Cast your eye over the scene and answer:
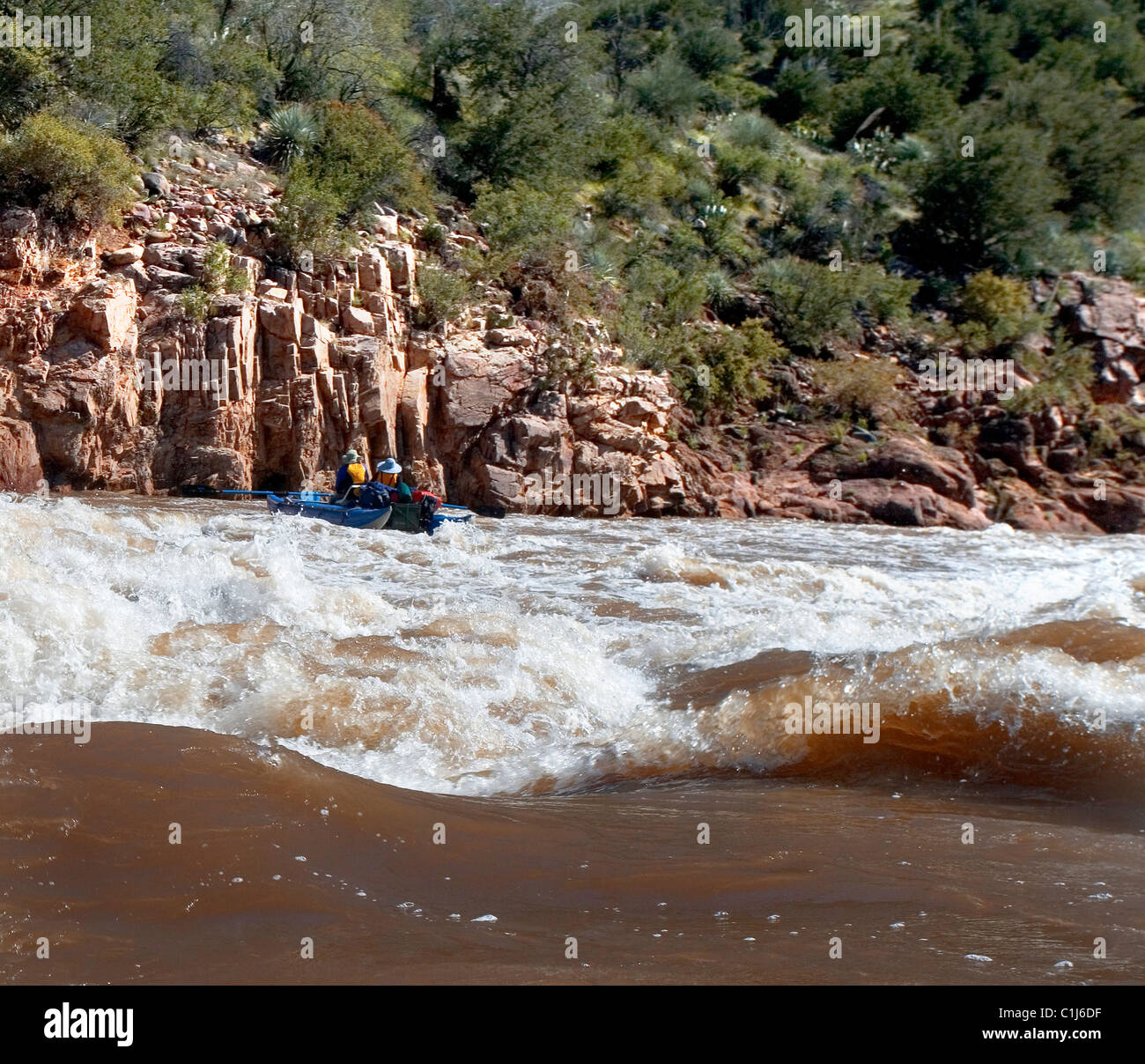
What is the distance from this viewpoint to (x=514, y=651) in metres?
6.05

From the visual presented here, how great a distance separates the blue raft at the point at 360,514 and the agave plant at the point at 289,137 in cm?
814

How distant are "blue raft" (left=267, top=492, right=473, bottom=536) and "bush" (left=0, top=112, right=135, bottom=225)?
5802 millimetres

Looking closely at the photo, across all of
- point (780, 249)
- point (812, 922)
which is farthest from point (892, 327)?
point (812, 922)

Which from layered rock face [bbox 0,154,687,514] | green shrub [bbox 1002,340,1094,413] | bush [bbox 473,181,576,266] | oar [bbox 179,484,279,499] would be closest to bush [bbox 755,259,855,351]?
green shrub [bbox 1002,340,1094,413]

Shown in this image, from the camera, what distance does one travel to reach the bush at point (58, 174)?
596 inches

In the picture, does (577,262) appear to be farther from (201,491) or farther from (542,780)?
(542,780)

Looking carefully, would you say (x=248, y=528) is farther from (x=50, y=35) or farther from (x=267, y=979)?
(x=50, y=35)

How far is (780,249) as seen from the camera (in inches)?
984

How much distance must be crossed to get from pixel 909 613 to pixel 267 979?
6.79 meters

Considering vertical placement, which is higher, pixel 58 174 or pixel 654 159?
pixel 654 159

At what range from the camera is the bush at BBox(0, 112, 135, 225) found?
49.7 ft

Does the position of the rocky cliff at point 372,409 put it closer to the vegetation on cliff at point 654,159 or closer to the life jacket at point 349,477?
the vegetation on cliff at point 654,159

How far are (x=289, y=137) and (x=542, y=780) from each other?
16761 millimetres

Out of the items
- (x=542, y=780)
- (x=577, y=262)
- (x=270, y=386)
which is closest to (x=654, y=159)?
(x=577, y=262)
